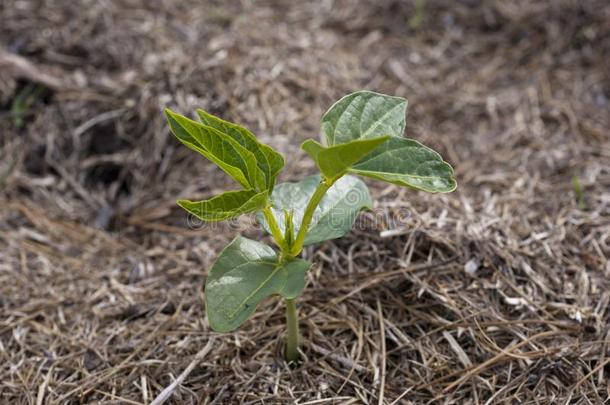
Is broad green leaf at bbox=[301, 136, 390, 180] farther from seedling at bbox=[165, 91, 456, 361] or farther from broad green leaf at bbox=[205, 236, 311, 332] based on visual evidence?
broad green leaf at bbox=[205, 236, 311, 332]

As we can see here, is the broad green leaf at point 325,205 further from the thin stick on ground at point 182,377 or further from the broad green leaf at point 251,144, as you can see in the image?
the thin stick on ground at point 182,377

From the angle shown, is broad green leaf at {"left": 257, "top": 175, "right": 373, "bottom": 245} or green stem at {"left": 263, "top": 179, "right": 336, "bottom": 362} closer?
green stem at {"left": 263, "top": 179, "right": 336, "bottom": 362}

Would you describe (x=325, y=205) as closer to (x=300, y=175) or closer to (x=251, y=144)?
(x=251, y=144)

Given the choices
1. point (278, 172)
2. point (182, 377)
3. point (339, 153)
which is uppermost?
point (339, 153)

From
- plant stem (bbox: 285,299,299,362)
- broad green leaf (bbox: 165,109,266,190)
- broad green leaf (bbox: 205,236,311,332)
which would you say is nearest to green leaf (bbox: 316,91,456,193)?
broad green leaf (bbox: 165,109,266,190)

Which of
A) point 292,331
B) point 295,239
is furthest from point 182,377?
point 295,239
